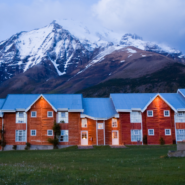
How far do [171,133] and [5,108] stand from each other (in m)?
30.9

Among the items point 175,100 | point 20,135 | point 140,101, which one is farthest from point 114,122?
point 20,135

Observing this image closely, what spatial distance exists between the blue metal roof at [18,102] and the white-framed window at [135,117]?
1936cm

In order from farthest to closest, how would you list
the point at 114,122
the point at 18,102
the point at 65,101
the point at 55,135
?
the point at 65,101 < the point at 18,102 < the point at 114,122 < the point at 55,135

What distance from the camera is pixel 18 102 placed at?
5075 cm

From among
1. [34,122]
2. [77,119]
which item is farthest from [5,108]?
[77,119]

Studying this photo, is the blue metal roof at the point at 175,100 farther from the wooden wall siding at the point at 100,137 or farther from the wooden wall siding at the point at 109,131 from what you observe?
the wooden wall siding at the point at 100,137

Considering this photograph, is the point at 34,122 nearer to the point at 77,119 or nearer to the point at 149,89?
the point at 77,119

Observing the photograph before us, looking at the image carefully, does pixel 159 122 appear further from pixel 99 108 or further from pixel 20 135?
pixel 20 135

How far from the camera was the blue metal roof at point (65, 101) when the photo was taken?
162ft

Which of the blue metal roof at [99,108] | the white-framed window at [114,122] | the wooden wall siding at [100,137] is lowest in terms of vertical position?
the wooden wall siding at [100,137]

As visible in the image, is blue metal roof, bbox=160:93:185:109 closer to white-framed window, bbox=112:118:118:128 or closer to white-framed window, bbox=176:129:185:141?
white-framed window, bbox=176:129:185:141

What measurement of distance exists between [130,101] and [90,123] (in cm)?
912

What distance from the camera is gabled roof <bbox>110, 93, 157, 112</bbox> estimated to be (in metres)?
49.0

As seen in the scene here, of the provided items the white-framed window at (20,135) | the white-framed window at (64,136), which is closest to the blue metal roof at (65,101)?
the white-framed window at (64,136)
